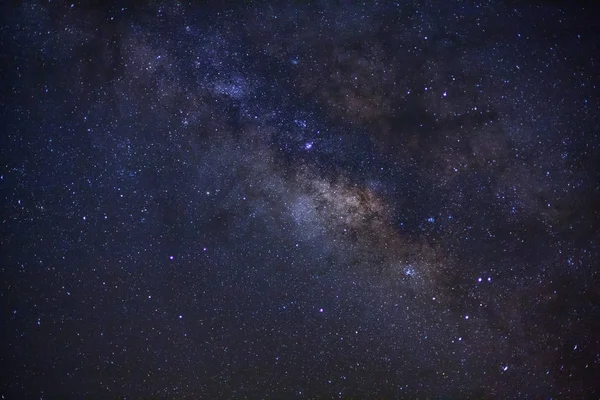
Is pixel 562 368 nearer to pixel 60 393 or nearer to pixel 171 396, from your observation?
pixel 171 396

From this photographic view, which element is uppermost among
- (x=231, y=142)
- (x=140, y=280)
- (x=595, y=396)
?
(x=231, y=142)

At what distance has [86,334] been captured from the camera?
9.77ft

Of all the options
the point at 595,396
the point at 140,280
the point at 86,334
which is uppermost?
the point at 140,280

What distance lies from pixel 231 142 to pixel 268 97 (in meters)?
0.47

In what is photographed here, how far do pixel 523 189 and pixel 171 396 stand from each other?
3562 millimetres

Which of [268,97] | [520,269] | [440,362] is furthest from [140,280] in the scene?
[520,269]

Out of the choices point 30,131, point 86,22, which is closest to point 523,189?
point 86,22

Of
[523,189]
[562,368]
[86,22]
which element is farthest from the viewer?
[562,368]

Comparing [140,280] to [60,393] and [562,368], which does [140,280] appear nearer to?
[60,393]

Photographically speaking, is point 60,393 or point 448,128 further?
point 60,393

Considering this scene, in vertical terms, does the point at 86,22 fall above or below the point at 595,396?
above

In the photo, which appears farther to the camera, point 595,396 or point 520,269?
point 595,396

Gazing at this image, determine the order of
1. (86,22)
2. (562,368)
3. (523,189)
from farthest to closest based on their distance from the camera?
1. (562,368)
2. (523,189)
3. (86,22)

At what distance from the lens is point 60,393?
3.07m
